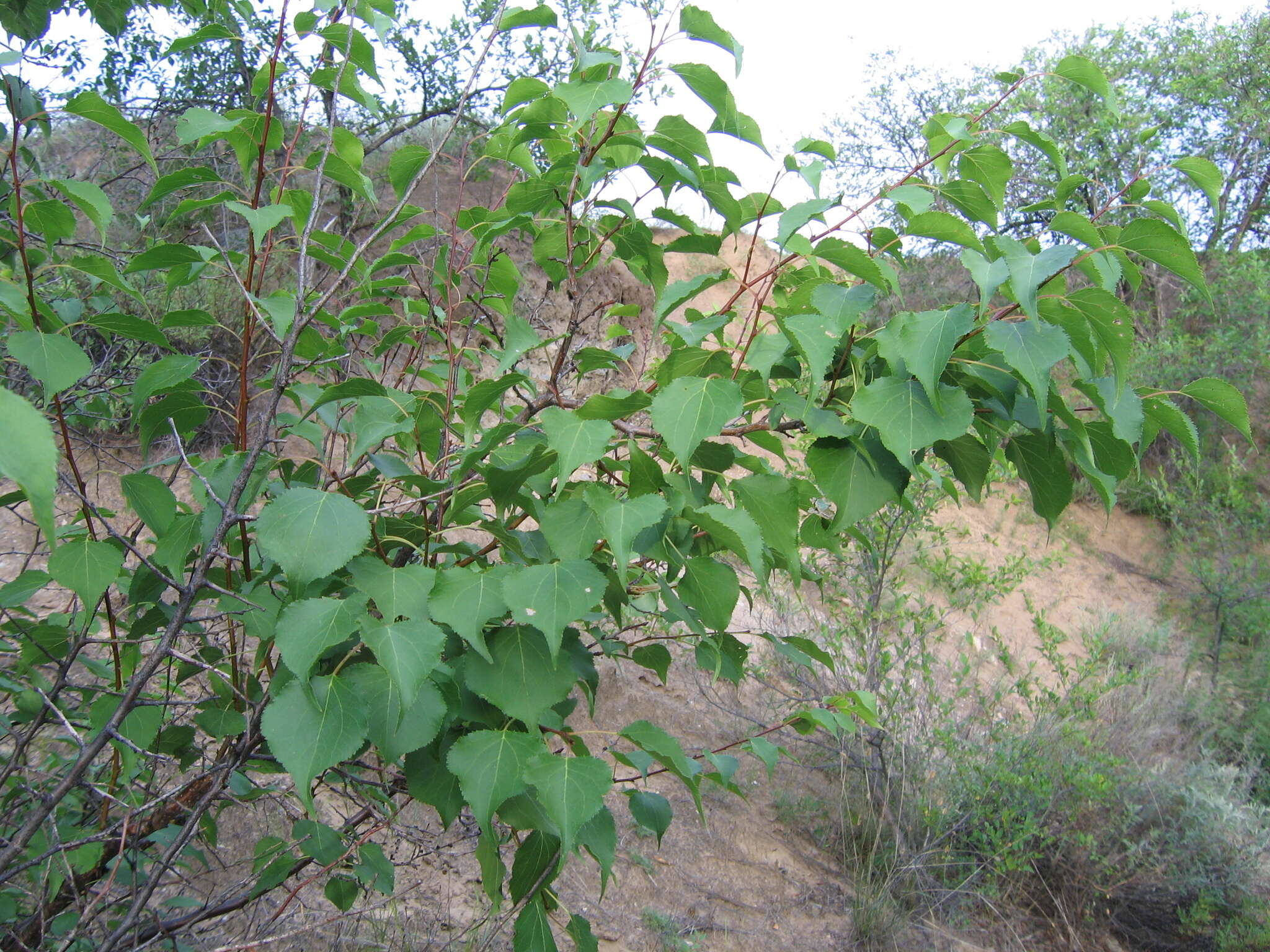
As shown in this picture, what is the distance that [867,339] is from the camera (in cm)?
100

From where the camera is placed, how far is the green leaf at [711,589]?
920 mm

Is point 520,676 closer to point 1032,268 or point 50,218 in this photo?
point 1032,268

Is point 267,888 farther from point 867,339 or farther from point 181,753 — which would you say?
point 867,339

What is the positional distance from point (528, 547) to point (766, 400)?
370mm

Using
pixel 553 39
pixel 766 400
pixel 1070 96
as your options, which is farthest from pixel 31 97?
pixel 1070 96

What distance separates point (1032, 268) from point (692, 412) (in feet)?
1.21

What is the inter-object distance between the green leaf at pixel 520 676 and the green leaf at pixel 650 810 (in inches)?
12.3

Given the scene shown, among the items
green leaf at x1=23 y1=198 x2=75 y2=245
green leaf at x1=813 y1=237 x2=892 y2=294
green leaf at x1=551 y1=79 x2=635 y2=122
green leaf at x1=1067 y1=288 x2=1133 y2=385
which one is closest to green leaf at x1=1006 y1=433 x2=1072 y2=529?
green leaf at x1=1067 y1=288 x2=1133 y2=385

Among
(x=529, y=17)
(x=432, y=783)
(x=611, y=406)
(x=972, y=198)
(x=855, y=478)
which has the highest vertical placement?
(x=529, y=17)

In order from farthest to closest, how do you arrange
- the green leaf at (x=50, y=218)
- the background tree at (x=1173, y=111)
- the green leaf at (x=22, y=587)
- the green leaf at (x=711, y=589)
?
the background tree at (x=1173, y=111)
the green leaf at (x=22, y=587)
the green leaf at (x=50, y=218)
the green leaf at (x=711, y=589)

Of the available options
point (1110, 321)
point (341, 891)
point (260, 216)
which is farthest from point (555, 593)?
point (341, 891)

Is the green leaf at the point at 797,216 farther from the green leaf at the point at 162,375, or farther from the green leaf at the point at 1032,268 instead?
the green leaf at the point at 162,375

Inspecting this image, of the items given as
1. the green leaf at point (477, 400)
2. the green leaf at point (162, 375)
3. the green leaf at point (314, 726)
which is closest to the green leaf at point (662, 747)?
the green leaf at point (314, 726)

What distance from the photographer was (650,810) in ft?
3.88
